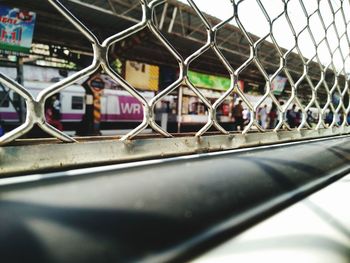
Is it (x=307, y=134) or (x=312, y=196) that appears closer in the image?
(x=312, y=196)

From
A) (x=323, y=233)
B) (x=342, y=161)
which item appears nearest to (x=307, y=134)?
(x=342, y=161)

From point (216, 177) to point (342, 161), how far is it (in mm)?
317

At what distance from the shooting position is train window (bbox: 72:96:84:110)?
6.49 m

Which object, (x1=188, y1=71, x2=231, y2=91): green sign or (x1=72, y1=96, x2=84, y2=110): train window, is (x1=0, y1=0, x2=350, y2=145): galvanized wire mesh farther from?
(x1=188, y1=71, x2=231, y2=91): green sign

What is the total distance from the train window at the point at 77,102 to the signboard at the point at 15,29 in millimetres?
1973

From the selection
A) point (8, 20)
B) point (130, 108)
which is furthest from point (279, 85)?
point (8, 20)

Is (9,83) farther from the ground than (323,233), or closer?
farther from the ground

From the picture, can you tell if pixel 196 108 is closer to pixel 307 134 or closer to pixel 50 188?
pixel 307 134

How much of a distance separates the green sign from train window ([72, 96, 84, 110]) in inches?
123

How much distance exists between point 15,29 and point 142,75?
3.81 metres

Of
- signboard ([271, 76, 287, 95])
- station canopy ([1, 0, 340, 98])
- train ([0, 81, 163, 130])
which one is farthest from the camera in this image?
signboard ([271, 76, 287, 95])

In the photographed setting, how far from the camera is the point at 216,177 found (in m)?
0.32

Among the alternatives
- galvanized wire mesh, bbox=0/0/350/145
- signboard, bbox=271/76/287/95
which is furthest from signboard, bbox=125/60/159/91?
galvanized wire mesh, bbox=0/0/350/145

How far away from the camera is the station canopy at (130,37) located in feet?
14.7
